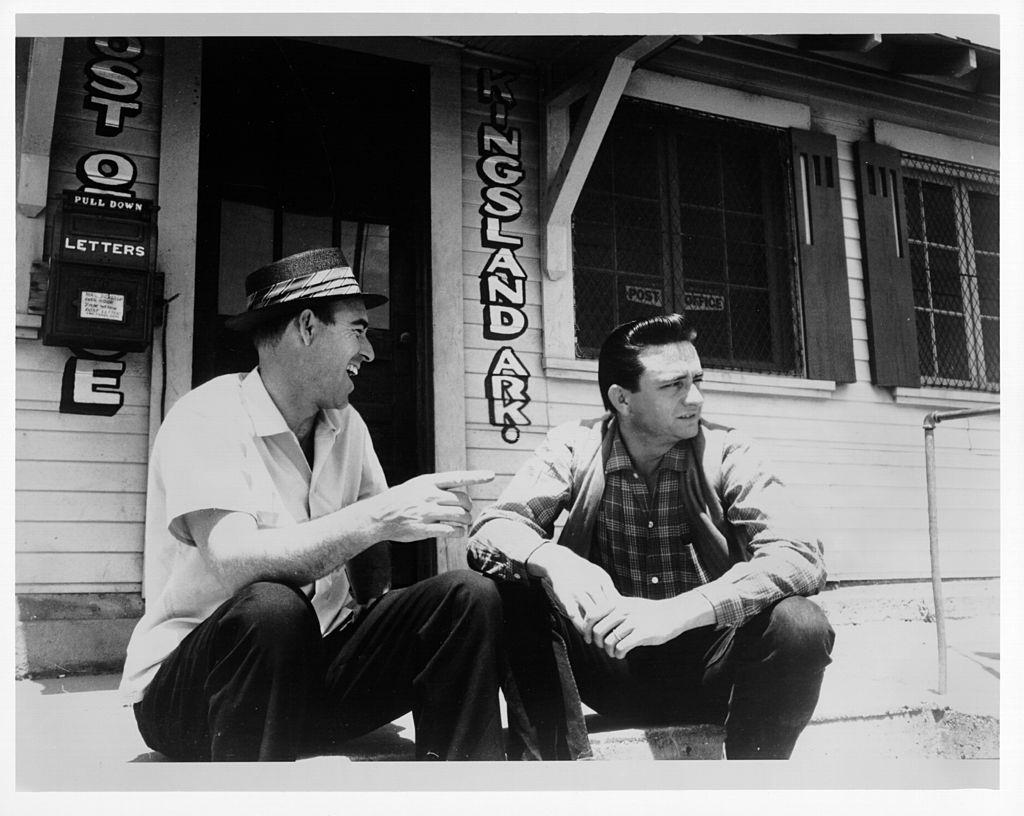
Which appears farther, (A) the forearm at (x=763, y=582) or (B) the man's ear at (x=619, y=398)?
(B) the man's ear at (x=619, y=398)

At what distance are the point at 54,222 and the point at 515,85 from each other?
169 centimetres

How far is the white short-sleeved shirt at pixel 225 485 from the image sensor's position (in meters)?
2.06

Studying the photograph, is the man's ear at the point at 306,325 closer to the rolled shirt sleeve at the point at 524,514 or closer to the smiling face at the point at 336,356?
the smiling face at the point at 336,356

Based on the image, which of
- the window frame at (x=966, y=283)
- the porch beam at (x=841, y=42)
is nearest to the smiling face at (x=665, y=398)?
the window frame at (x=966, y=283)

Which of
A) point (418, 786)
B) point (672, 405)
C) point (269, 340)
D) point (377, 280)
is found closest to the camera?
point (418, 786)

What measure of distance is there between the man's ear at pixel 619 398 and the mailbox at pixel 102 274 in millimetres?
1482

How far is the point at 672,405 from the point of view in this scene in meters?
2.56

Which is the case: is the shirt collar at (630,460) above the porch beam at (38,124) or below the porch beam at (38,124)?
below

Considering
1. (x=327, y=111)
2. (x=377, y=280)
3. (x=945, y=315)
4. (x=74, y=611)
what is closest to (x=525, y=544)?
(x=377, y=280)

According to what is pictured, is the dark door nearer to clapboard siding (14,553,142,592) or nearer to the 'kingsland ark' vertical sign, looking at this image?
the 'kingsland ark' vertical sign

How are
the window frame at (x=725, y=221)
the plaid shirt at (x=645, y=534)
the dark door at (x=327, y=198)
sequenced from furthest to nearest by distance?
the window frame at (x=725, y=221)
the dark door at (x=327, y=198)
the plaid shirt at (x=645, y=534)

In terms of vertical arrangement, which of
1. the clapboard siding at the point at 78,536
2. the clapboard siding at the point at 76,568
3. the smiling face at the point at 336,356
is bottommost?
the clapboard siding at the point at 76,568

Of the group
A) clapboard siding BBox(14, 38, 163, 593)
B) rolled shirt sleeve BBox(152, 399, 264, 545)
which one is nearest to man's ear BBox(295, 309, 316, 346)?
rolled shirt sleeve BBox(152, 399, 264, 545)

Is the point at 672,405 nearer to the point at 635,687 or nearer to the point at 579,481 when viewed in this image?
the point at 579,481
